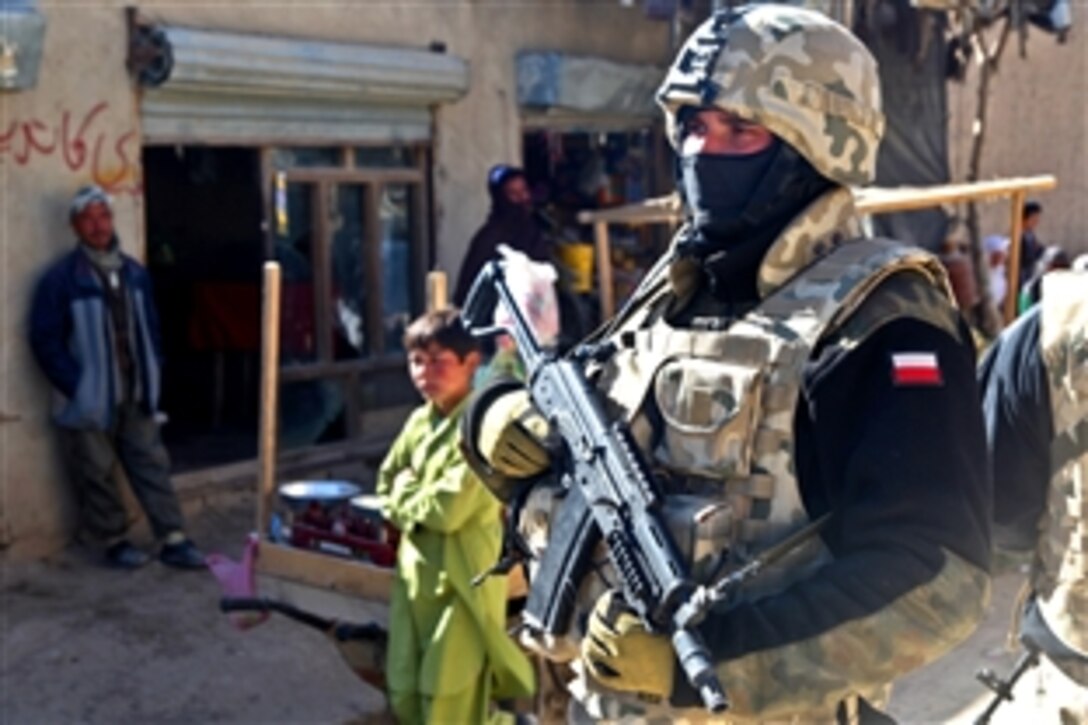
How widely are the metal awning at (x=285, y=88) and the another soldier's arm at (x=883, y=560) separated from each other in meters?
5.48

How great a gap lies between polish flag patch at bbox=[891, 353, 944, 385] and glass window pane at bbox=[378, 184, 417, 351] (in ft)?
22.8

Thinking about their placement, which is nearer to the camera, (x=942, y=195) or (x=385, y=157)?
(x=942, y=195)

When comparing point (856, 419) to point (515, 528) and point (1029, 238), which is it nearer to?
point (515, 528)

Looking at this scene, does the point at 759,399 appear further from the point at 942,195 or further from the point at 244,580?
the point at 942,195

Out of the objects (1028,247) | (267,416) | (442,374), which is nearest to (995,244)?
(1028,247)

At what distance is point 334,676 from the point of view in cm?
572

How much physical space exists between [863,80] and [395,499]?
238 centimetres

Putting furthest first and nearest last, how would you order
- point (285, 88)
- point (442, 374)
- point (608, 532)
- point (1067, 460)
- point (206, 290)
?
point (206, 290), point (285, 88), point (442, 374), point (1067, 460), point (608, 532)

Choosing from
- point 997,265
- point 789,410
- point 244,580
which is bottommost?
point 244,580

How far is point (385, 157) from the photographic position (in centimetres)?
877

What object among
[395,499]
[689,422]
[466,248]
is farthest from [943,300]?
[466,248]

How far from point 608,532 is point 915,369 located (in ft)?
1.65

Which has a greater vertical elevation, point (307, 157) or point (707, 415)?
point (307, 157)

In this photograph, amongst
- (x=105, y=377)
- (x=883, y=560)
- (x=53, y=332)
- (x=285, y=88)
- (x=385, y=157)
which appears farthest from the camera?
(x=385, y=157)
